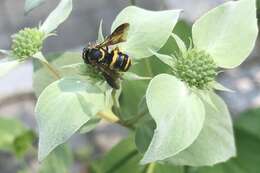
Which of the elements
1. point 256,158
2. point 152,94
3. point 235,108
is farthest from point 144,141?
point 235,108

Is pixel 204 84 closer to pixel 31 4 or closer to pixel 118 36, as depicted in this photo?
pixel 118 36

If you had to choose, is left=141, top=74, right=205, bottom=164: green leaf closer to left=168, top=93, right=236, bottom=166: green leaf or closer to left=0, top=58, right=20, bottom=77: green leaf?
left=168, top=93, right=236, bottom=166: green leaf

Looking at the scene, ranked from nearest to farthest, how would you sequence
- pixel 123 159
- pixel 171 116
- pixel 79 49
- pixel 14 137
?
pixel 171 116 → pixel 123 159 → pixel 14 137 → pixel 79 49

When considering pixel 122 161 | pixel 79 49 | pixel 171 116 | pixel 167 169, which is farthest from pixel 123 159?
pixel 79 49

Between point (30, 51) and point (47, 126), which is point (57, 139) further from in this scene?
point (30, 51)

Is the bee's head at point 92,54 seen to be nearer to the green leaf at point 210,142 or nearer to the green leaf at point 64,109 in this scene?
the green leaf at point 64,109
